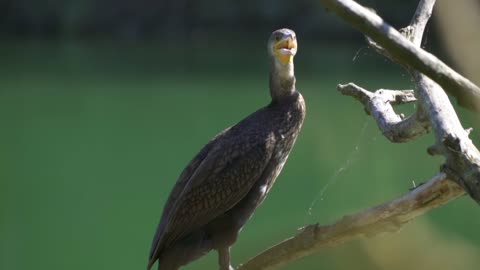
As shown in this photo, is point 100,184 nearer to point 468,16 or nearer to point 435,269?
point 435,269

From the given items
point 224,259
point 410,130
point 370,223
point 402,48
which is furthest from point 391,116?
point 402,48

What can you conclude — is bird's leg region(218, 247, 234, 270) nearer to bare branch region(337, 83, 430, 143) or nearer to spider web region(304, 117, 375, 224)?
bare branch region(337, 83, 430, 143)

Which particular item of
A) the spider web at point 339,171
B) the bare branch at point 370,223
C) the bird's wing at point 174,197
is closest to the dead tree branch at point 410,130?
the bare branch at point 370,223

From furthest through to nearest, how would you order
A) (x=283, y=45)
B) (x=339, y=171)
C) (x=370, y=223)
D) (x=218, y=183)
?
(x=339, y=171) → (x=283, y=45) → (x=218, y=183) → (x=370, y=223)

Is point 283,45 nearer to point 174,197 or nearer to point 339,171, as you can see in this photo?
point 174,197

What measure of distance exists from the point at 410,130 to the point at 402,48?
1.03m

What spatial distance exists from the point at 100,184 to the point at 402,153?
2531 mm

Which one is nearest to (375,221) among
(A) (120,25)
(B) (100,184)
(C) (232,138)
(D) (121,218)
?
(C) (232,138)

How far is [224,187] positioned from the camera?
3.10 metres

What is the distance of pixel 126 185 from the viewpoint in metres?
8.68

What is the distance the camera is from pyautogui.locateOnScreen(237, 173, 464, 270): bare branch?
2.38 metres

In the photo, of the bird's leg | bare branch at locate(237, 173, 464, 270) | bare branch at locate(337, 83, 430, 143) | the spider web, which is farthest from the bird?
the spider web

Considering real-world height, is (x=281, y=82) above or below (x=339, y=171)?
above

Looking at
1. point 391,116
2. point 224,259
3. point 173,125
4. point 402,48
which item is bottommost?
point 173,125
